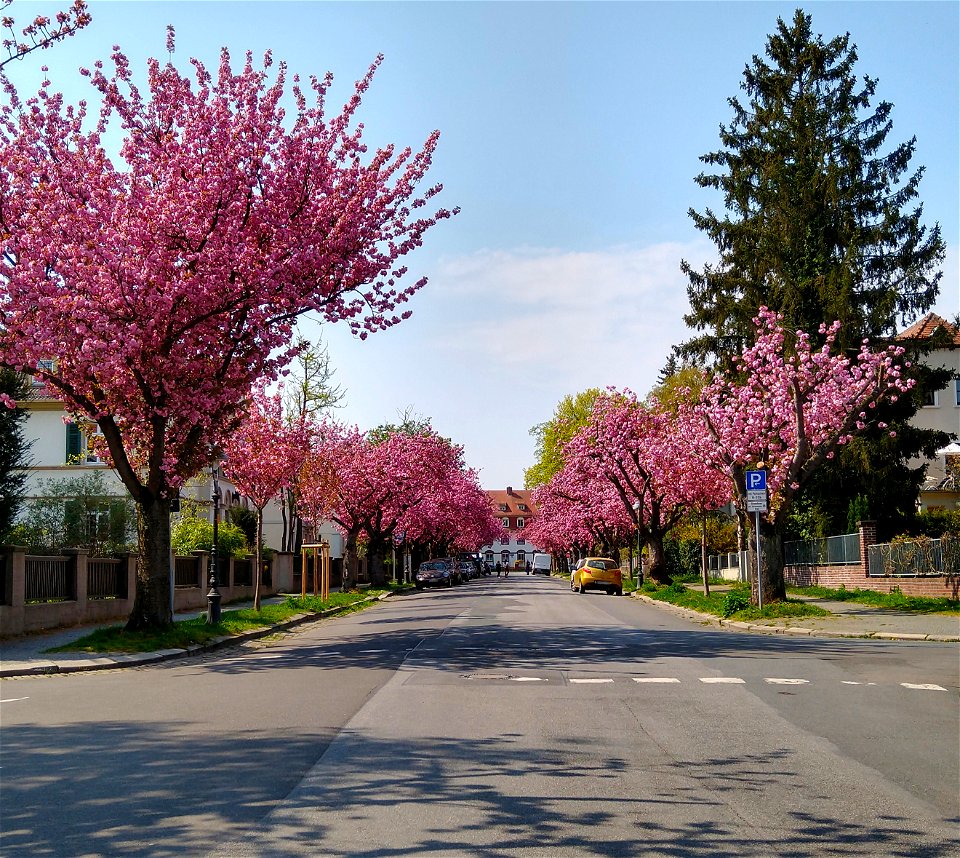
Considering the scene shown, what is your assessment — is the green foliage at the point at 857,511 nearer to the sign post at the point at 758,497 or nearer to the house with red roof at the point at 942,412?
the house with red roof at the point at 942,412

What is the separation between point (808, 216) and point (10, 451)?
2837cm

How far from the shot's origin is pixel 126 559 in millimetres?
26766

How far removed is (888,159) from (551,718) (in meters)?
33.9

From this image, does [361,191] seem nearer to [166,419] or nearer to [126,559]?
[166,419]

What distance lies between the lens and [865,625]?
2098cm

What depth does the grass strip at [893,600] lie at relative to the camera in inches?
961

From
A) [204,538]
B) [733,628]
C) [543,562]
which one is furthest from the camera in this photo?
[543,562]

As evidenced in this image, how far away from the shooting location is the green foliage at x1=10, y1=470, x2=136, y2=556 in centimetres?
3769

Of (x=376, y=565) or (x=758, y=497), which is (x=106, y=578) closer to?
(x=758, y=497)

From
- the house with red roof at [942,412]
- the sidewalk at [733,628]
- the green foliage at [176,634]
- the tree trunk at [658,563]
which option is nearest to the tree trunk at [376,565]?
the tree trunk at [658,563]

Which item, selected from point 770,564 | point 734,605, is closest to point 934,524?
point 770,564

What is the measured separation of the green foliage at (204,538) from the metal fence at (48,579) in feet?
47.7

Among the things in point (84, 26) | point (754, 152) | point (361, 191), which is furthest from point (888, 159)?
point (84, 26)

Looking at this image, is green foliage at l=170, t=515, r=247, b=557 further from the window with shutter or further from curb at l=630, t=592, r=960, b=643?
curb at l=630, t=592, r=960, b=643
